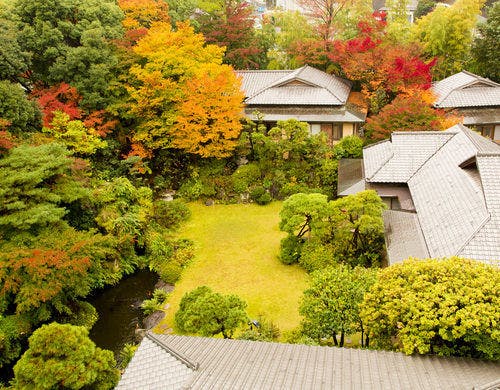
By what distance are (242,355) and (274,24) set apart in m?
37.6

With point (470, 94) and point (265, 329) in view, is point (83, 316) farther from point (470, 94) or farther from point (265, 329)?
point (470, 94)

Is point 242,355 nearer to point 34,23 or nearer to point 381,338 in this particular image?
point 381,338

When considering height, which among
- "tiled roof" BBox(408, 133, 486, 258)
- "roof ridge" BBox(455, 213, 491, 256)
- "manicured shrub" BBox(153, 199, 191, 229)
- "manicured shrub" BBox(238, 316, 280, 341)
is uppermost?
"roof ridge" BBox(455, 213, 491, 256)

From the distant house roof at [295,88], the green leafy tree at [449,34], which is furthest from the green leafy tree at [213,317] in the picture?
the green leafy tree at [449,34]

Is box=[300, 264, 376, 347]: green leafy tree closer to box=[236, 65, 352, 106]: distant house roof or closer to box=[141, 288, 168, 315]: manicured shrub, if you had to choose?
box=[141, 288, 168, 315]: manicured shrub

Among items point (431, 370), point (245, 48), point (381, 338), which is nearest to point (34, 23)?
point (245, 48)

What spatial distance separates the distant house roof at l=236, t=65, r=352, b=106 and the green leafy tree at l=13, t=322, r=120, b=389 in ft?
71.1

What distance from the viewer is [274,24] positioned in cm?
4312

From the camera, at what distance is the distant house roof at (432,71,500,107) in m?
32.0

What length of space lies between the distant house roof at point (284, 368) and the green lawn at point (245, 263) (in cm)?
704

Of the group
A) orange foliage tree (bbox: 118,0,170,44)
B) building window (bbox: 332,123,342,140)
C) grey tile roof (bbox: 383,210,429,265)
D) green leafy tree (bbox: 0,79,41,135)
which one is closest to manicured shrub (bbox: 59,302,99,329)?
green leafy tree (bbox: 0,79,41,135)

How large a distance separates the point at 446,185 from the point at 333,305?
9.19 meters

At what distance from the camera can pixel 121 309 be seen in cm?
2100

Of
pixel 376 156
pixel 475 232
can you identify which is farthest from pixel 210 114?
pixel 475 232
